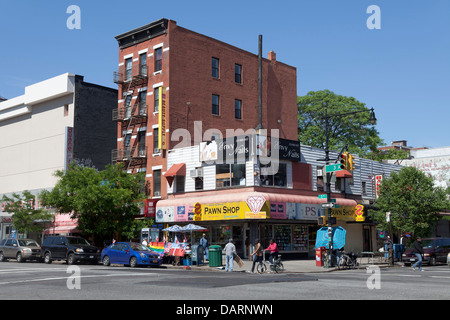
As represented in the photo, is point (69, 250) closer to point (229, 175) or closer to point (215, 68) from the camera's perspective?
point (229, 175)

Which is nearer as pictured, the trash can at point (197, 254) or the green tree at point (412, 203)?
the trash can at point (197, 254)

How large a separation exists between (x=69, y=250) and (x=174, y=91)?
15.7m

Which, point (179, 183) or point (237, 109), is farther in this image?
point (237, 109)

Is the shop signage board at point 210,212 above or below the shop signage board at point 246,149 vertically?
below

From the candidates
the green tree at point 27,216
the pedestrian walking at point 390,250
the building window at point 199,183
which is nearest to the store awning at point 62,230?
the green tree at point 27,216

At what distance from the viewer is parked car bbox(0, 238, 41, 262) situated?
117ft

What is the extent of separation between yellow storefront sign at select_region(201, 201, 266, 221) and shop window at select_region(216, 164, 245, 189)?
1.75 meters

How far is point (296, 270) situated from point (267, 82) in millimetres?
24981

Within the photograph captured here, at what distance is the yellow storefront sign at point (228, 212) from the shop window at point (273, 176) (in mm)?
2547

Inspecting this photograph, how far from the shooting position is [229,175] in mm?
36062

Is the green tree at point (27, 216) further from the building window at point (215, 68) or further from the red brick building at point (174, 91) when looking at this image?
the building window at point (215, 68)

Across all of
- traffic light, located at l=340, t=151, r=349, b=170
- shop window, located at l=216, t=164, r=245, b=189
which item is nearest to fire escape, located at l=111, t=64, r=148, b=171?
shop window, located at l=216, t=164, r=245, b=189

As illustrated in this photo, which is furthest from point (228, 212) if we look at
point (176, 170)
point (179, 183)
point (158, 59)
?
point (158, 59)

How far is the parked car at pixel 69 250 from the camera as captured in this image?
31.5 metres
